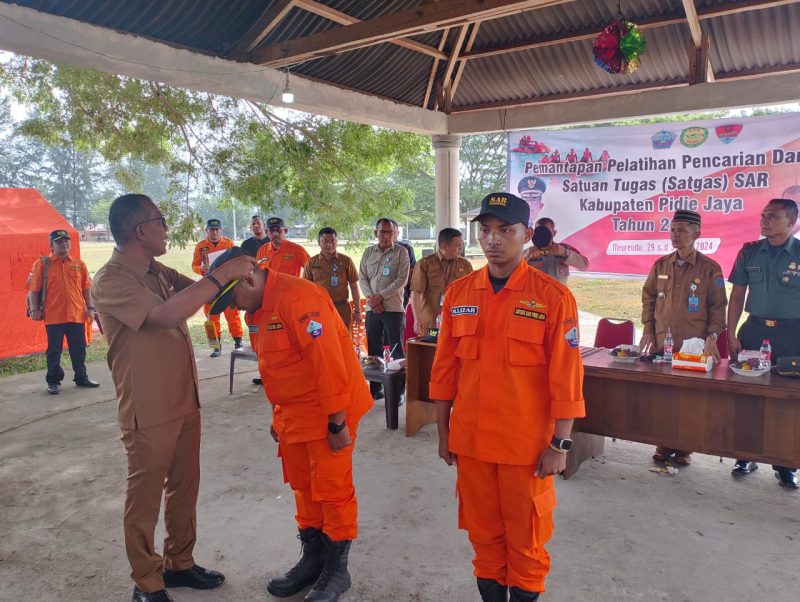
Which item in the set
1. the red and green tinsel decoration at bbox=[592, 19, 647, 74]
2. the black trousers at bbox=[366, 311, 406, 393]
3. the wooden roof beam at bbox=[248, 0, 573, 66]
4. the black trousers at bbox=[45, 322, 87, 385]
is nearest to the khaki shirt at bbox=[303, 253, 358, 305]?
the black trousers at bbox=[366, 311, 406, 393]

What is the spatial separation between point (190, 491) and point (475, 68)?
657 cm

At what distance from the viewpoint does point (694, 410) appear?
3475mm

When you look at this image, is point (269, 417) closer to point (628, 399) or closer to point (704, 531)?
point (628, 399)

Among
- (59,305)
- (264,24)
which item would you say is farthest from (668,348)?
(59,305)

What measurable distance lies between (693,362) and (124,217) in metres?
3.25

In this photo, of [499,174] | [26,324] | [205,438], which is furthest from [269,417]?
[499,174]

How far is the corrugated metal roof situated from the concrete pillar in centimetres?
54

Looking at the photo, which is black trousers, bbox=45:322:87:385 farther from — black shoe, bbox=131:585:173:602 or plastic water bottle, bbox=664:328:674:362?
plastic water bottle, bbox=664:328:674:362

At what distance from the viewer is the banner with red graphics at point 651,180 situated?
6.00 metres

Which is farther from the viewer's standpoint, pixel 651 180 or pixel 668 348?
pixel 651 180

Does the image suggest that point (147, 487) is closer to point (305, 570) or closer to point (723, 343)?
point (305, 570)

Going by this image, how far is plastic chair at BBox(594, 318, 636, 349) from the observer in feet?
16.3

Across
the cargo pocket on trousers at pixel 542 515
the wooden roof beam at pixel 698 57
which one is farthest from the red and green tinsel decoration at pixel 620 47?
the cargo pocket on trousers at pixel 542 515

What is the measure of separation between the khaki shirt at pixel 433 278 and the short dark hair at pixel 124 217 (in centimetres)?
349
